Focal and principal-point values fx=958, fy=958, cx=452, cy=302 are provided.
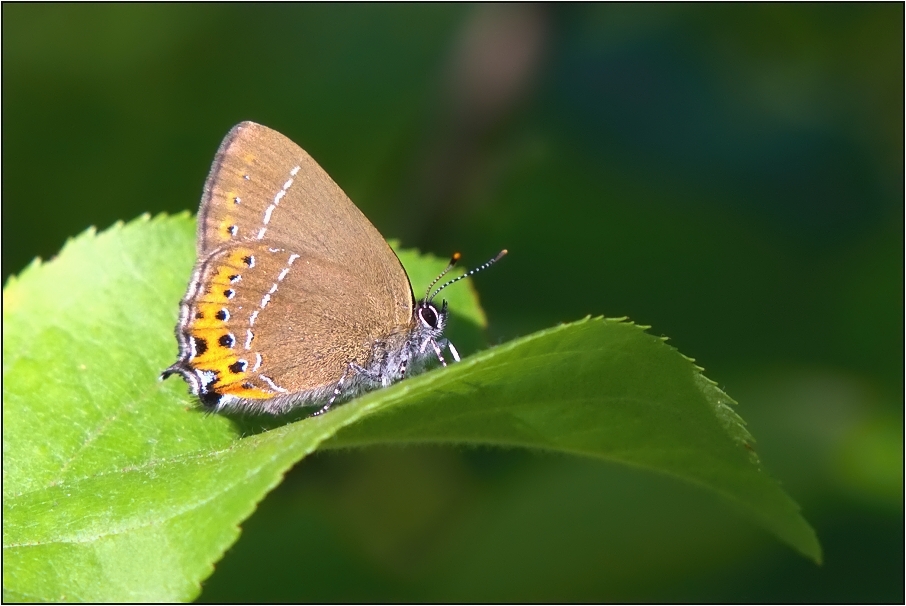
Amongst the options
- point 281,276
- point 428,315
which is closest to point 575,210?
point 428,315

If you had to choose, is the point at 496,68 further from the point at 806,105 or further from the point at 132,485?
the point at 132,485

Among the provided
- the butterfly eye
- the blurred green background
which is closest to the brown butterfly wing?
the butterfly eye

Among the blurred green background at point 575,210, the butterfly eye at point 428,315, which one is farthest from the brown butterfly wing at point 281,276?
the blurred green background at point 575,210

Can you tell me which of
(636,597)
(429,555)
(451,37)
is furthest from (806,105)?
(429,555)

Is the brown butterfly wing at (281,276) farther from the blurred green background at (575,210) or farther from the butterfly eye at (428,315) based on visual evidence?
the blurred green background at (575,210)

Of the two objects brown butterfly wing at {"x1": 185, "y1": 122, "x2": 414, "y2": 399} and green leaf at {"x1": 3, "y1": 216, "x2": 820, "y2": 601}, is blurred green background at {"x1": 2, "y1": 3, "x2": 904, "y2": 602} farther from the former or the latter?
green leaf at {"x1": 3, "y1": 216, "x2": 820, "y2": 601}

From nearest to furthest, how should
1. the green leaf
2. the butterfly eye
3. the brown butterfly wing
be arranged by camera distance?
the green leaf, the brown butterfly wing, the butterfly eye

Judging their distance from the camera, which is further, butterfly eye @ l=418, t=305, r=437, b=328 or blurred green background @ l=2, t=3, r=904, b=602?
blurred green background @ l=2, t=3, r=904, b=602
